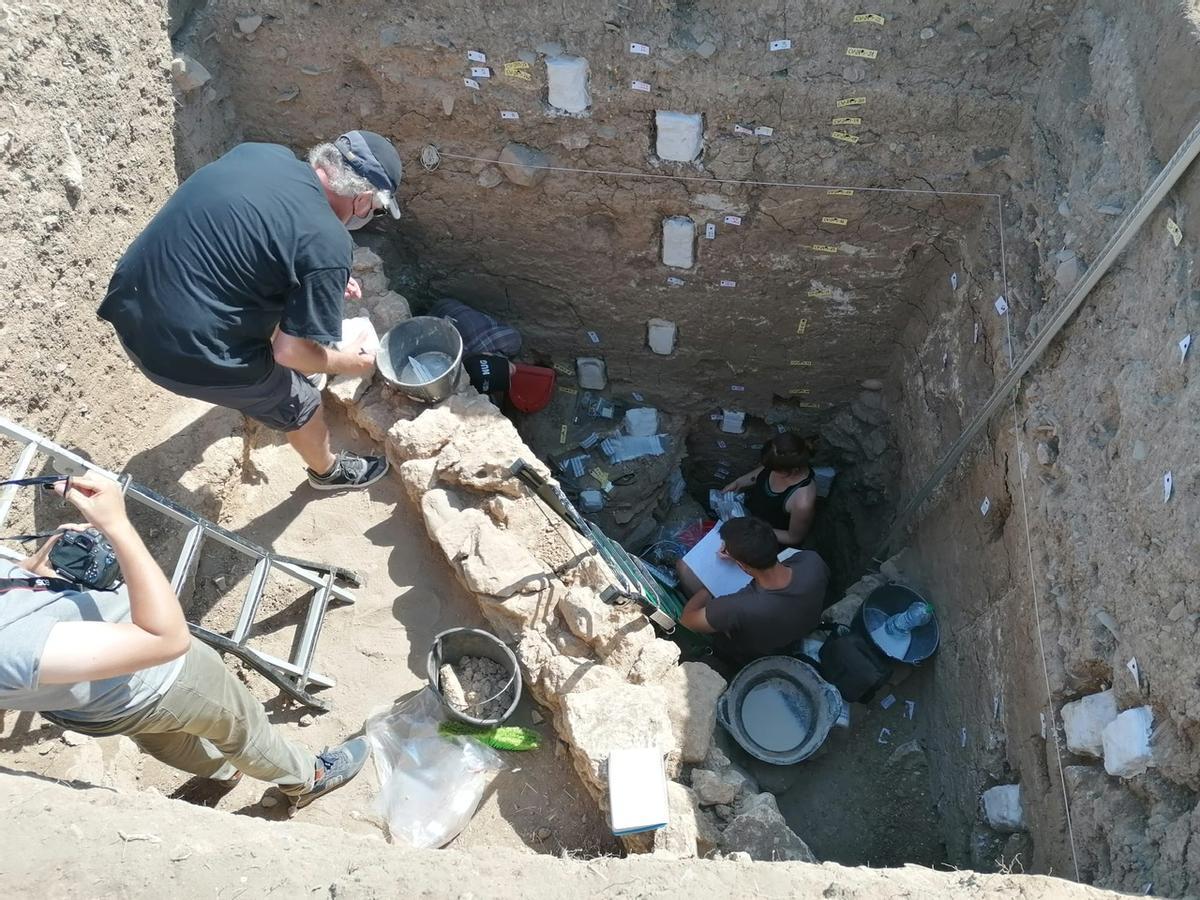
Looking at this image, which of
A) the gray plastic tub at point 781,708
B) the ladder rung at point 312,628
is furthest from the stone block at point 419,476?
the gray plastic tub at point 781,708

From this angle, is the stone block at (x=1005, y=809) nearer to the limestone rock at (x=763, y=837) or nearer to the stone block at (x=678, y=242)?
the limestone rock at (x=763, y=837)

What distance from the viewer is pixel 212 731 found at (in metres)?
2.84

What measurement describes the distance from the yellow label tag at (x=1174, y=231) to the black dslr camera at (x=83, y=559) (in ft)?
12.0

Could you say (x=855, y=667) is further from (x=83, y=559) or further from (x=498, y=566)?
(x=83, y=559)

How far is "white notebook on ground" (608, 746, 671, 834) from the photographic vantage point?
295cm

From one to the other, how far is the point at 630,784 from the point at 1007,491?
86.9 inches

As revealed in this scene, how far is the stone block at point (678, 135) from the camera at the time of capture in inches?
173

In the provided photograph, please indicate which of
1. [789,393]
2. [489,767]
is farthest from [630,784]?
[789,393]

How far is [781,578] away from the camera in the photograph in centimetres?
415

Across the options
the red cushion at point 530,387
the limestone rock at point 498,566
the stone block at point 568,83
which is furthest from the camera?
the red cushion at point 530,387

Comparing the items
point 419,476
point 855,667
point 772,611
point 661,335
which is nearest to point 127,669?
point 419,476

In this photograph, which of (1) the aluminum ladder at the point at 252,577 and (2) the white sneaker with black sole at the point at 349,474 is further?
(2) the white sneaker with black sole at the point at 349,474

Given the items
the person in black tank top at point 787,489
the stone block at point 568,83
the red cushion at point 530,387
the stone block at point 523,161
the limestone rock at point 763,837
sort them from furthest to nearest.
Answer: the red cushion at point 530,387, the person in black tank top at point 787,489, the stone block at point 523,161, the stone block at point 568,83, the limestone rock at point 763,837

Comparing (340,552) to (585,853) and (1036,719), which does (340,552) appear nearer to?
(585,853)
